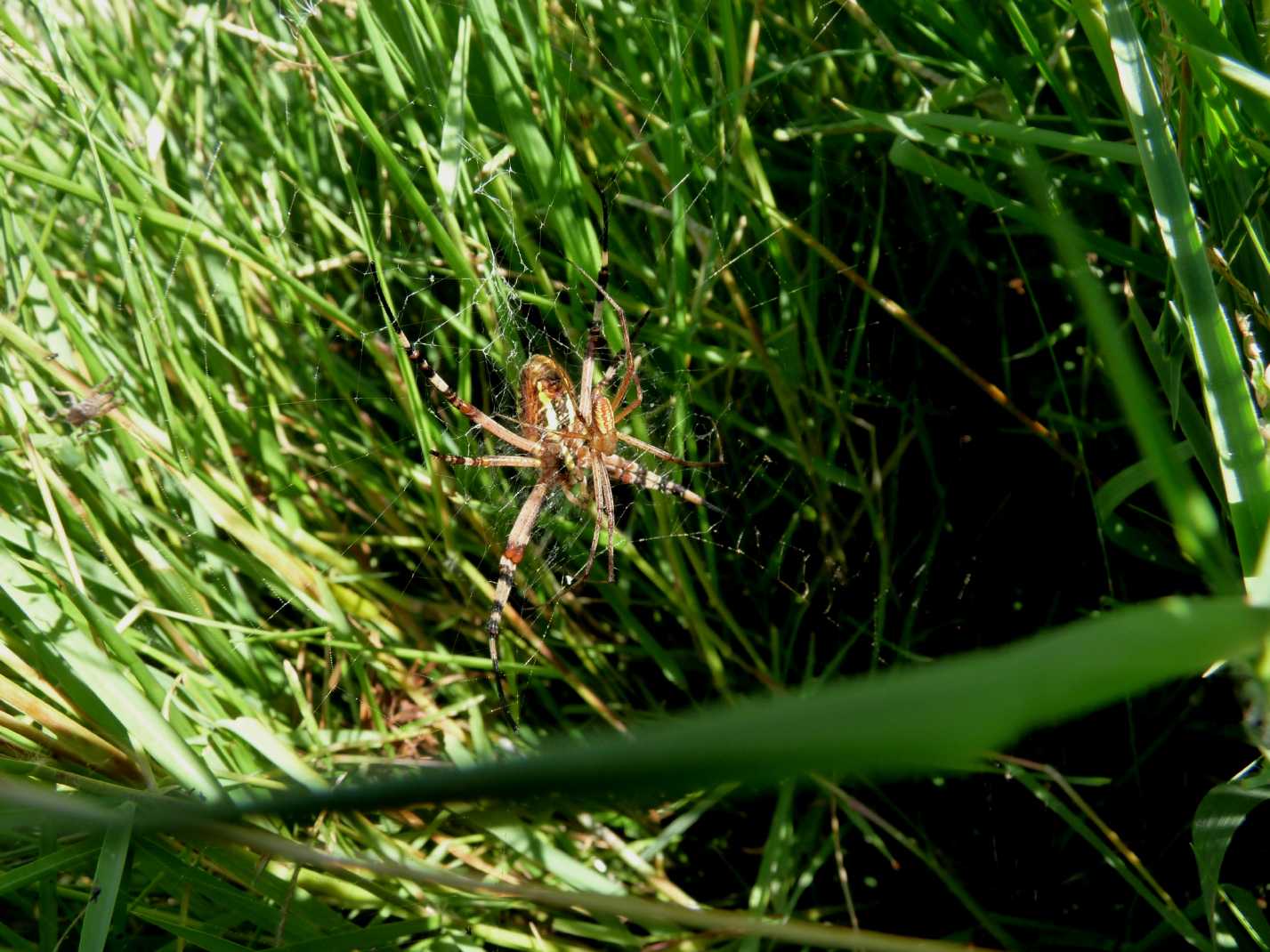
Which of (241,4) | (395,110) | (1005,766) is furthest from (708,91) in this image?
(1005,766)

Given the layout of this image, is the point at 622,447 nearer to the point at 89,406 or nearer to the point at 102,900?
the point at 89,406

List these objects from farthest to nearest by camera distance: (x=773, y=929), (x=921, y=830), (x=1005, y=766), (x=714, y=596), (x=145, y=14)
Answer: (x=145, y=14) < (x=714, y=596) < (x=921, y=830) < (x=1005, y=766) < (x=773, y=929)

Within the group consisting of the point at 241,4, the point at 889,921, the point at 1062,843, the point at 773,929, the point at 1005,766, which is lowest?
the point at 889,921

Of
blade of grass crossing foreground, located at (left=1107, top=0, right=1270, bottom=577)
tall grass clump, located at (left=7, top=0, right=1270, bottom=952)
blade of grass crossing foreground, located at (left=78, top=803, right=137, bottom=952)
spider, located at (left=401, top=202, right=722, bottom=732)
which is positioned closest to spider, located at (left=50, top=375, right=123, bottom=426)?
tall grass clump, located at (left=7, top=0, right=1270, bottom=952)

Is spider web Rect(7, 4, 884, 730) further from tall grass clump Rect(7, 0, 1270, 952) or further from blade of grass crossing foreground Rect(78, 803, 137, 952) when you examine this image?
blade of grass crossing foreground Rect(78, 803, 137, 952)

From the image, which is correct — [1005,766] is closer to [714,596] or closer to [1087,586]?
[1087,586]

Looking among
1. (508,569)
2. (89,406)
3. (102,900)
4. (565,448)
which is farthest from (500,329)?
(102,900)

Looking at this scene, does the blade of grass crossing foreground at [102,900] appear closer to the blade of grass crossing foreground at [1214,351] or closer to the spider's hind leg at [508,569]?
the spider's hind leg at [508,569]
